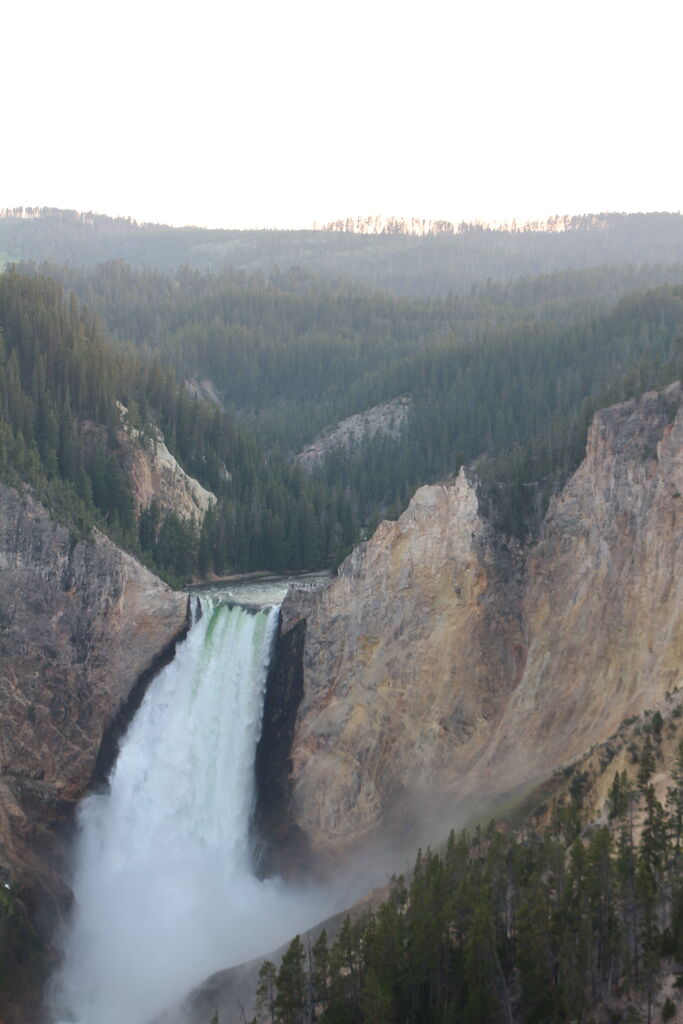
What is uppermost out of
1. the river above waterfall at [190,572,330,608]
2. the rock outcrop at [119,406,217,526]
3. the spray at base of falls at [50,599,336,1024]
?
the rock outcrop at [119,406,217,526]

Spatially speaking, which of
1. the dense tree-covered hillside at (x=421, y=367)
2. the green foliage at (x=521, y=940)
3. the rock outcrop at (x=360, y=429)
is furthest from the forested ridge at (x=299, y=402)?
the green foliage at (x=521, y=940)

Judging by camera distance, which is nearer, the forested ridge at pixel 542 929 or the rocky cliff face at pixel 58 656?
the forested ridge at pixel 542 929

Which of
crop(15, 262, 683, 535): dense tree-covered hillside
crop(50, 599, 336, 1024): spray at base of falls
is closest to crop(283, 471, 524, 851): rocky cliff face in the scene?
crop(50, 599, 336, 1024): spray at base of falls

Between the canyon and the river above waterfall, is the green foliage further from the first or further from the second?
the river above waterfall

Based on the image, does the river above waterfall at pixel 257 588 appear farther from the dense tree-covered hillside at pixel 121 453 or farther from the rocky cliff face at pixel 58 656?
the rocky cliff face at pixel 58 656

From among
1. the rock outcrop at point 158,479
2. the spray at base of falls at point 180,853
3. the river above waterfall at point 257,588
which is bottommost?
the spray at base of falls at point 180,853

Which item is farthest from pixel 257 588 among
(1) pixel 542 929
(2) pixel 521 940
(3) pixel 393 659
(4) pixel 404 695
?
(1) pixel 542 929
